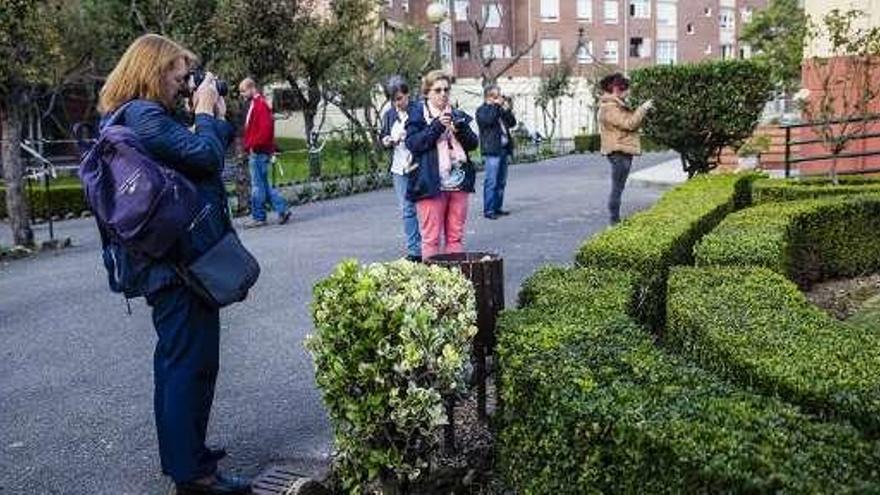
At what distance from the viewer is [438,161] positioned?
7230mm

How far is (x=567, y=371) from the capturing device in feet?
11.2

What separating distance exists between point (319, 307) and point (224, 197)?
2.22ft

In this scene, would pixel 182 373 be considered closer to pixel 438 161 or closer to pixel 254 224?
pixel 438 161

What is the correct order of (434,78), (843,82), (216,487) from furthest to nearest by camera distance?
(843,82)
(434,78)
(216,487)

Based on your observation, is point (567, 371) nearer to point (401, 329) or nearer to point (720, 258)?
point (401, 329)

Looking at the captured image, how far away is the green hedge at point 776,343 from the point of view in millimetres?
3152

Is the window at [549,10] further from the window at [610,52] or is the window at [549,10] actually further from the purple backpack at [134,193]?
the purple backpack at [134,193]

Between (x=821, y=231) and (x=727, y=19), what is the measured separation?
70.4 metres

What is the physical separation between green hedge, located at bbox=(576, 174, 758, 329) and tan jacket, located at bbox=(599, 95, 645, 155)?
125cm

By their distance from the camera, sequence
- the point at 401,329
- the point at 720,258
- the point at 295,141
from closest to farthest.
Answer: the point at 401,329 < the point at 720,258 < the point at 295,141

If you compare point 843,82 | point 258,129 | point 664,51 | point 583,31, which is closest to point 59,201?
point 258,129

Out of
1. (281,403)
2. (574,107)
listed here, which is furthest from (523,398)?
(574,107)

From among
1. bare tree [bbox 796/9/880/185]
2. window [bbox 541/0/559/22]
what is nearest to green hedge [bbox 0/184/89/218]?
bare tree [bbox 796/9/880/185]

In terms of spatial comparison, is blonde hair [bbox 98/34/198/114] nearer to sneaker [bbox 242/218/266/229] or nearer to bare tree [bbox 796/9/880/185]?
bare tree [bbox 796/9/880/185]
